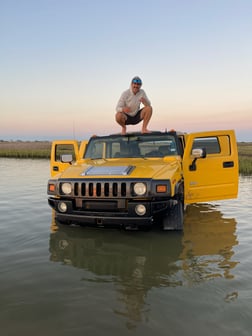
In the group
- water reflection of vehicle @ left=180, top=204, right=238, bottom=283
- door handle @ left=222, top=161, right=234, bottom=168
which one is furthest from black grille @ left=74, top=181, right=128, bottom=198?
door handle @ left=222, top=161, right=234, bottom=168

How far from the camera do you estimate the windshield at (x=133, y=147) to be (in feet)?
20.2

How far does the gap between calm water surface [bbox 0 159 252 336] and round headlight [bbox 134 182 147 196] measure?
892 mm

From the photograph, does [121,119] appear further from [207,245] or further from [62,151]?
[62,151]

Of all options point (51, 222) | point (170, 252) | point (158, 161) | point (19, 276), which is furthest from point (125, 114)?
point (19, 276)

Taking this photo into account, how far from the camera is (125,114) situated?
22.9 feet

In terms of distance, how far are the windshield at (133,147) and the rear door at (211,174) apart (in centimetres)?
39

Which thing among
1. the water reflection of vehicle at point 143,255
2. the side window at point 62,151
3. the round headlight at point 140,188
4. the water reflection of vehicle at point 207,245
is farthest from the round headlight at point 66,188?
the side window at point 62,151

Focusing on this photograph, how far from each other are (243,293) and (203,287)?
0.42 meters

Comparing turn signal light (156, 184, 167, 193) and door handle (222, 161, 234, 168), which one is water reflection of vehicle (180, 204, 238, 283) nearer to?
turn signal light (156, 184, 167, 193)

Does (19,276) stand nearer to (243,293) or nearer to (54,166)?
(243,293)

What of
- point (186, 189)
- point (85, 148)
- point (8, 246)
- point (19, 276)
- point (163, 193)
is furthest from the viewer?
point (85, 148)

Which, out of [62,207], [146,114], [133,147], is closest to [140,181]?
[62,207]

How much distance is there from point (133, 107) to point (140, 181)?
113 inches

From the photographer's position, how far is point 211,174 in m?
6.24
